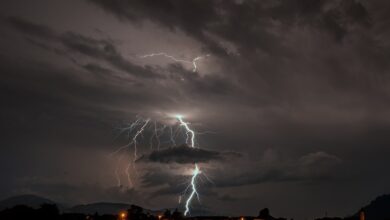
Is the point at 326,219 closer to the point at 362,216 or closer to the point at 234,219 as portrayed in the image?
the point at 234,219

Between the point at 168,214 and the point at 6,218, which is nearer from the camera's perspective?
the point at 6,218

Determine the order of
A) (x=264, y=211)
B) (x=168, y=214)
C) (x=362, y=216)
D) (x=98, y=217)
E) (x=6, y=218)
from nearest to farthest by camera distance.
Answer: (x=362, y=216), (x=6, y=218), (x=98, y=217), (x=168, y=214), (x=264, y=211)

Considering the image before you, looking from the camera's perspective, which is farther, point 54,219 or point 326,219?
point 326,219

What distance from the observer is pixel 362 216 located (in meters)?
46.8

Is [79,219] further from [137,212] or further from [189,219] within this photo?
[189,219]

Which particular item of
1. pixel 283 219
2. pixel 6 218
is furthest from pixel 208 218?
pixel 6 218

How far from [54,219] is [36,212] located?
11.9 ft

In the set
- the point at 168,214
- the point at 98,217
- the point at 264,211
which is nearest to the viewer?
the point at 98,217

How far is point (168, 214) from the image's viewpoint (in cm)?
8531

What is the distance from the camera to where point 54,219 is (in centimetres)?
7306

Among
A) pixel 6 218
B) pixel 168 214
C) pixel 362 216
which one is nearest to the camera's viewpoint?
pixel 362 216

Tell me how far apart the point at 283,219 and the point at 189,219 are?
20.9m

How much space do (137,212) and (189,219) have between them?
903 cm

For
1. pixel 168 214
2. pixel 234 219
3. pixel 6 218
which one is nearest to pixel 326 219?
pixel 234 219
